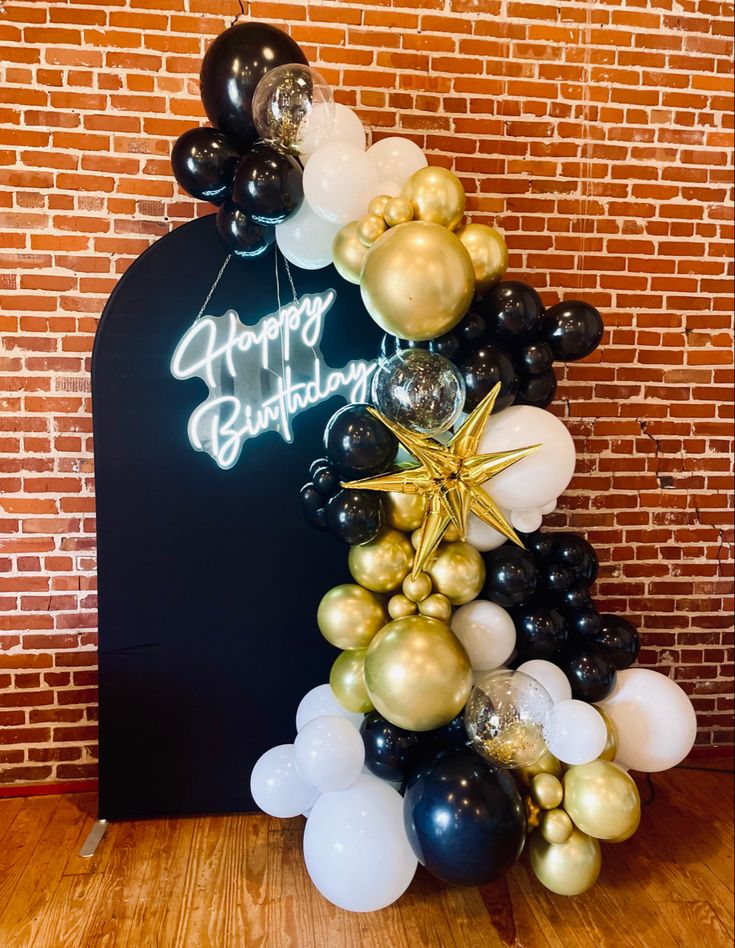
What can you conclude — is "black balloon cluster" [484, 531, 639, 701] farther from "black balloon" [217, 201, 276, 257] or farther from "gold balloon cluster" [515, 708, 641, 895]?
"black balloon" [217, 201, 276, 257]

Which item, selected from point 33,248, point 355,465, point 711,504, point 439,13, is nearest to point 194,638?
point 355,465

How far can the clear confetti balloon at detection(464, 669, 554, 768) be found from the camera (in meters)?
1.75

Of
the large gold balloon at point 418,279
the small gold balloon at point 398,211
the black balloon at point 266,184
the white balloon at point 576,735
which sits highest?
the black balloon at point 266,184

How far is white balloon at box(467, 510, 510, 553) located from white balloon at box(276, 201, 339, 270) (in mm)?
965

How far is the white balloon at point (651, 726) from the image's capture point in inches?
80.5

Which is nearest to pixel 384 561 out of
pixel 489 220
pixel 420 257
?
pixel 420 257

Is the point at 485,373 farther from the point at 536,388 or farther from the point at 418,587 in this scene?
the point at 418,587

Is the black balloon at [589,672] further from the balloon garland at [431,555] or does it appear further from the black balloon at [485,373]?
the black balloon at [485,373]

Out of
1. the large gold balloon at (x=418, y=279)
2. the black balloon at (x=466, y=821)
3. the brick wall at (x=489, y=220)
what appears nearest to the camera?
the black balloon at (x=466, y=821)

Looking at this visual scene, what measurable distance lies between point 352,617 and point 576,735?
714mm

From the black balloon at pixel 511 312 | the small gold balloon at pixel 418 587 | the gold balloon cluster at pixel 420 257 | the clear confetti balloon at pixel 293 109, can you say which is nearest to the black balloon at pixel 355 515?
the small gold balloon at pixel 418 587

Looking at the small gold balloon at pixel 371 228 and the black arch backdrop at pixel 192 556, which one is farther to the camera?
the black arch backdrop at pixel 192 556

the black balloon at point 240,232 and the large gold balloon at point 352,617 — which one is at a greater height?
the black balloon at point 240,232

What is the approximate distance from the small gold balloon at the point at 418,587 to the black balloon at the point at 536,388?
25.1 inches
